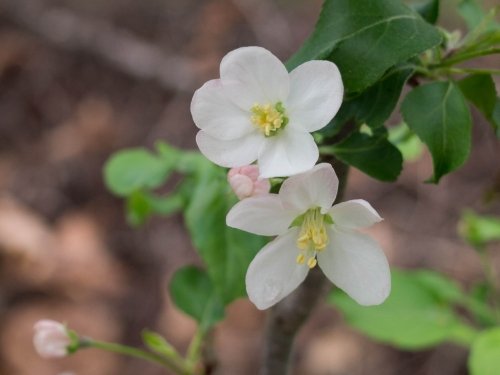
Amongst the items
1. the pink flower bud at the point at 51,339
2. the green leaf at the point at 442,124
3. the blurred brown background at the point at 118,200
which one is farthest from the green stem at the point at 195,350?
the blurred brown background at the point at 118,200

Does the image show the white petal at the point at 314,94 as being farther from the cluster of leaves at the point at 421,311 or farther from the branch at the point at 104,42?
the branch at the point at 104,42

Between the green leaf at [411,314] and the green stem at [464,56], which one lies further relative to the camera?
the green leaf at [411,314]

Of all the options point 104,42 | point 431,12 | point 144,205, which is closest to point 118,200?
point 104,42

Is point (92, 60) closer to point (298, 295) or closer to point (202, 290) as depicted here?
point (202, 290)

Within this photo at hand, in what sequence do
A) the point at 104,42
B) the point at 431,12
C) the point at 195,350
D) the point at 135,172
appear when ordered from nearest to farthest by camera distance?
the point at 431,12, the point at 195,350, the point at 135,172, the point at 104,42

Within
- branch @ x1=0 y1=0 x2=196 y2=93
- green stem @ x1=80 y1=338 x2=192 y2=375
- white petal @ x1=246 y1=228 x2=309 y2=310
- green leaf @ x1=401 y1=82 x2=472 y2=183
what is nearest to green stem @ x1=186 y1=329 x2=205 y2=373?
green stem @ x1=80 y1=338 x2=192 y2=375

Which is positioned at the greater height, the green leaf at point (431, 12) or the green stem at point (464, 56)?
the green leaf at point (431, 12)

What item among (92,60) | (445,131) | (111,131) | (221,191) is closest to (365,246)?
(445,131)

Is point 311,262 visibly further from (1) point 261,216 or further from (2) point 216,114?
(2) point 216,114
